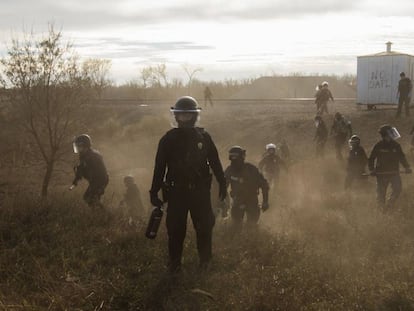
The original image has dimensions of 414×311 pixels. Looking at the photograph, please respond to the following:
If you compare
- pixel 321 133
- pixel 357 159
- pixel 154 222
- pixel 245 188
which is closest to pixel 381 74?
pixel 321 133

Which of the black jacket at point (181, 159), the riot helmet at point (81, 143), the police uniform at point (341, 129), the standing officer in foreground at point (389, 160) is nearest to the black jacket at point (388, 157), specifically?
the standing officer in foreground at point (389, 160)

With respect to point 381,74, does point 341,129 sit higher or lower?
lower

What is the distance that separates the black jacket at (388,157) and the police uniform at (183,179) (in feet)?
16.0

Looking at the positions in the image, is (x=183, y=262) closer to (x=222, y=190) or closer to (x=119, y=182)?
(x=222, y=190)

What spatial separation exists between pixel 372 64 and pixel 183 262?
2041 centimetres

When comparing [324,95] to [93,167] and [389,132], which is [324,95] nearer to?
[389,132]

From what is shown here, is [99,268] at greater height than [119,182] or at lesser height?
greater

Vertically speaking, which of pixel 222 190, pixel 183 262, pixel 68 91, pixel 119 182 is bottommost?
pixel 119 182

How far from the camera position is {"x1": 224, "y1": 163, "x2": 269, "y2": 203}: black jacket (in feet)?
26.3

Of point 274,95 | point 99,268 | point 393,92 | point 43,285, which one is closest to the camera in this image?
point 43,285

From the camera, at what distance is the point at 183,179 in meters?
5.37

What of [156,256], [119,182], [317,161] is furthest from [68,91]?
[156,256]

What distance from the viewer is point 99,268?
5.74m

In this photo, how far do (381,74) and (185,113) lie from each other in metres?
20.1
